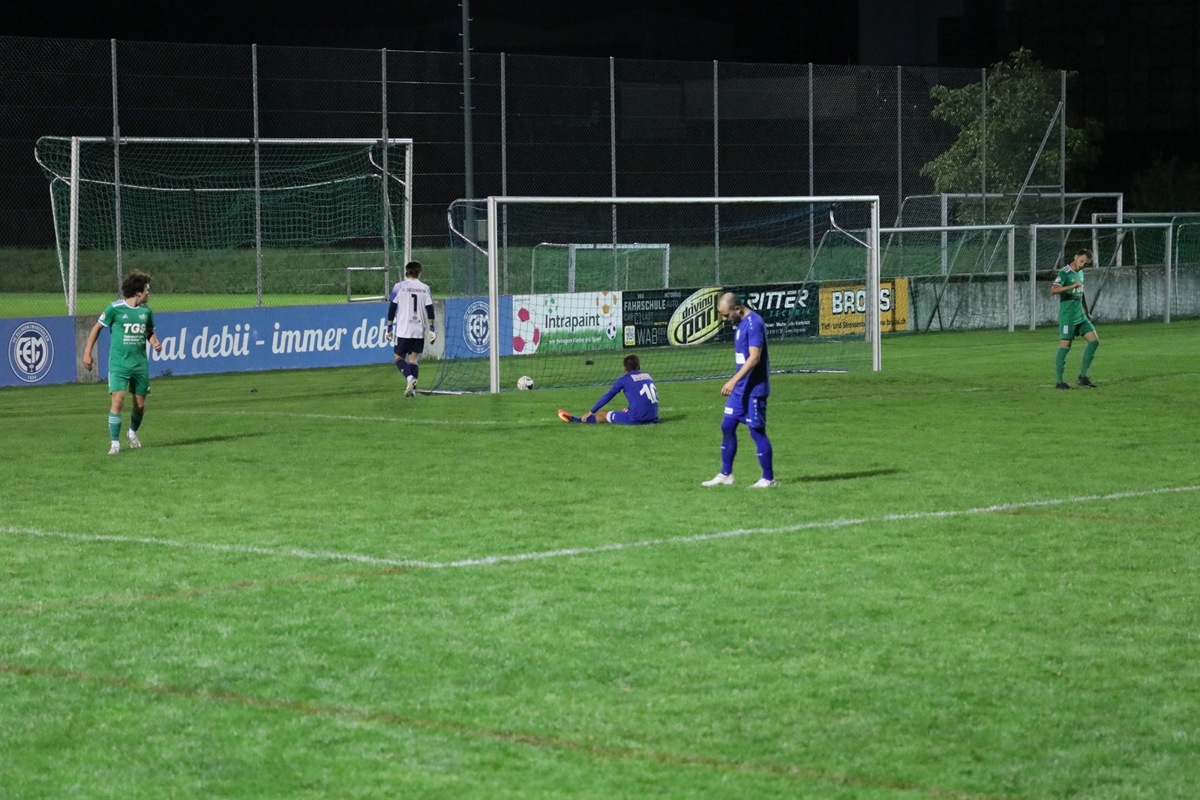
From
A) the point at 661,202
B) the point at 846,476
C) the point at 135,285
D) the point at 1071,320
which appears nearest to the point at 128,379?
the point at 135,285

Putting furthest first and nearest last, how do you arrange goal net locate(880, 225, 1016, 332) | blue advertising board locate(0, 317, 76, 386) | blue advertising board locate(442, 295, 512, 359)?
goal net locate(880, 225, 1016, 332), blue advertising board locate(442, 295, 512, 359), blue advertising board locate(0, 317, 76, 386)

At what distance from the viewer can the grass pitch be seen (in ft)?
21.7

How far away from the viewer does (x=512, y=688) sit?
303 inches

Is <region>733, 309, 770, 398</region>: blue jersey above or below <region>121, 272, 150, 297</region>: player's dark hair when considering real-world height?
below

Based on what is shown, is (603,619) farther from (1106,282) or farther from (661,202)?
(1106,282)

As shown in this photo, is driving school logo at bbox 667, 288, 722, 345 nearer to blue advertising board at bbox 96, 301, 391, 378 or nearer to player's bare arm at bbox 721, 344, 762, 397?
blue advertising board at bbox 96, 301, 391, 378

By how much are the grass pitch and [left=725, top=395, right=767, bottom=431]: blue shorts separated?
59cm

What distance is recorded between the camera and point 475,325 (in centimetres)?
3012

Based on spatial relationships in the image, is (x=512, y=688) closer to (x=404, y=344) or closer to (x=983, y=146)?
(x=404, y=344)

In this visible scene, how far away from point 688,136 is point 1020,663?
29468 millimetres

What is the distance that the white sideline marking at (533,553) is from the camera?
35.6 ft

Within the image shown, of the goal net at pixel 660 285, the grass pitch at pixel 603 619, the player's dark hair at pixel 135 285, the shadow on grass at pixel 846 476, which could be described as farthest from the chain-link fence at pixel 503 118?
the shadow on grass at pixel 846 476

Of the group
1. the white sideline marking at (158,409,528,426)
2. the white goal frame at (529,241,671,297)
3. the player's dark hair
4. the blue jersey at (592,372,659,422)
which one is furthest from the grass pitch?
the white goal frame at (529,241,671,297)

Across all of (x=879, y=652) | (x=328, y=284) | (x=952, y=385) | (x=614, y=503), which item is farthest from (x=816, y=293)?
(x=879, y=652)
